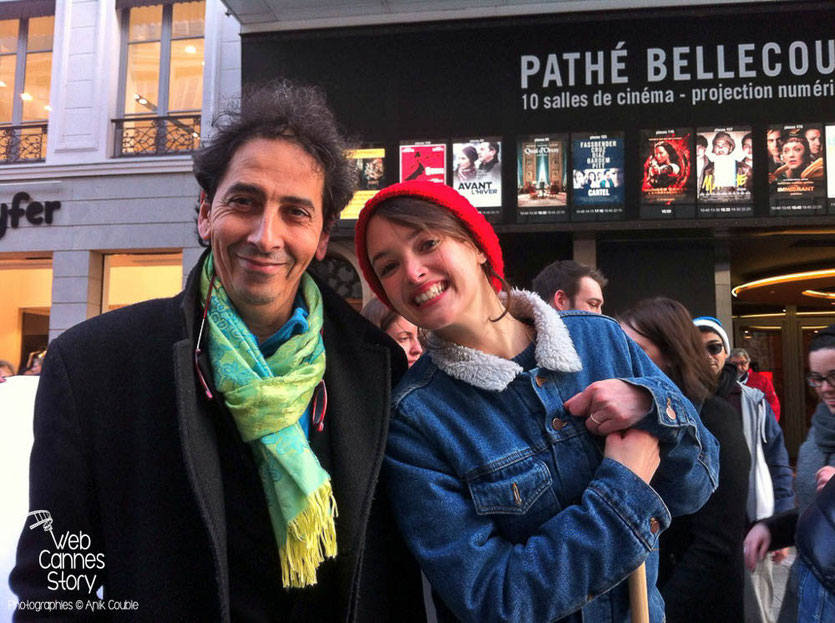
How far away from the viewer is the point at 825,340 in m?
2.89

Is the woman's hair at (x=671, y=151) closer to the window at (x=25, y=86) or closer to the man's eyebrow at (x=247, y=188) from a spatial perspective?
the man's eyebrow at (x=247, y=188)

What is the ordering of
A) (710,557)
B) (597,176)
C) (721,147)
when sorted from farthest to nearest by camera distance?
(597,176) < (721,147) < (710,557)

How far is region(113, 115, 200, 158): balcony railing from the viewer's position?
10789 millimetres

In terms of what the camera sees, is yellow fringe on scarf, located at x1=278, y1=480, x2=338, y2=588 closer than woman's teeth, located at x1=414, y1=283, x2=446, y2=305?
Yes

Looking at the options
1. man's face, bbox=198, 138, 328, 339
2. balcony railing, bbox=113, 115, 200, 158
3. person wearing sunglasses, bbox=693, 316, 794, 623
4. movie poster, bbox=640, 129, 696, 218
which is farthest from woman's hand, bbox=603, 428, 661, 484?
balcony railing, bbox=113, 115, 200, 158

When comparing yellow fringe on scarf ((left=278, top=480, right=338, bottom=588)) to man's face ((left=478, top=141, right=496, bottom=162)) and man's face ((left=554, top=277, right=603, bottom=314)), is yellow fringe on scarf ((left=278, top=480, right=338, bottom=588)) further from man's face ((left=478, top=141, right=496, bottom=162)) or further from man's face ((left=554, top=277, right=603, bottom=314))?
man's face ((left=478, top=141, right=496, bottom=162))

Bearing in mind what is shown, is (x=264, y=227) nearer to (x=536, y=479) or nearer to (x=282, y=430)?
(x=282, y=430)

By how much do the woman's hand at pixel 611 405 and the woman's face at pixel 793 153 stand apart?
7.95 metres

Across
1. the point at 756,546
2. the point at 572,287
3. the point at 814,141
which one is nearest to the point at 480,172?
the point at 814,141

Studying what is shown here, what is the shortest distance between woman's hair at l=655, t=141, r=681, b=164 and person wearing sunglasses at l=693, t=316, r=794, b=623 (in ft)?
14.0

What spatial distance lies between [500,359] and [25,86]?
13085 mm

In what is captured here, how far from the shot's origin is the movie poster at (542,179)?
27.5 feet

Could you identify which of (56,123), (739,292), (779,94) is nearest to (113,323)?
(779,94)

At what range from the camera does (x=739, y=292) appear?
12.0 metres
